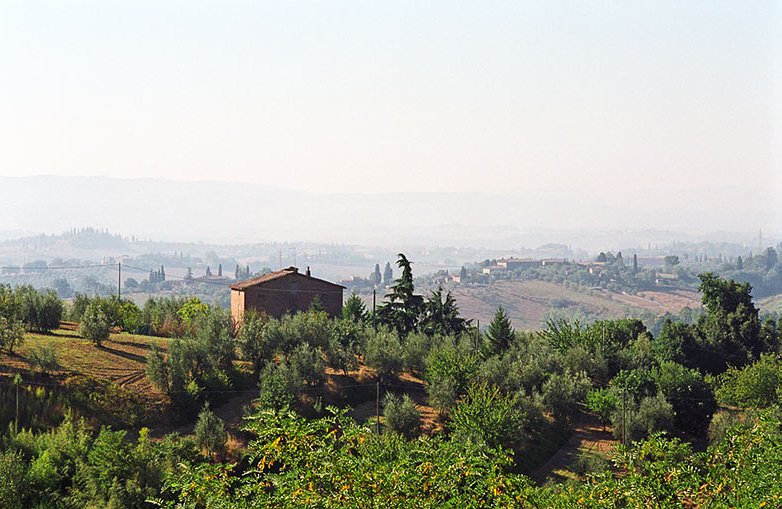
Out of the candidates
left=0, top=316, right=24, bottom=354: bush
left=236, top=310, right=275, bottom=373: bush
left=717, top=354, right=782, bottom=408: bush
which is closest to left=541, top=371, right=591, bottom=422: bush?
left=717, top=354, right=782, bottom=408: bush

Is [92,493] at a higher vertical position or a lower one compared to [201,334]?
lower

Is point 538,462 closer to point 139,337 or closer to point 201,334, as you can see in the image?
point 201,334

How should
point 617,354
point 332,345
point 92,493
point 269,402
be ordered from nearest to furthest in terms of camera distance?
point 92,493
point 269,402
point 332,345
point 617,354

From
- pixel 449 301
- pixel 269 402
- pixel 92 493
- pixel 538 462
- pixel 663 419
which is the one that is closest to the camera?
pixel 92 493

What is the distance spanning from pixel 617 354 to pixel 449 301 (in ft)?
48.3

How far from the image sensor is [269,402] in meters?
28.4

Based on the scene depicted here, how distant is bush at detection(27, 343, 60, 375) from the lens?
93.5 ft

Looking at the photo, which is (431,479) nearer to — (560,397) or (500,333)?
(560,397)

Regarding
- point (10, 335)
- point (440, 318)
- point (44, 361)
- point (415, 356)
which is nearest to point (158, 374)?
point (44, 361)

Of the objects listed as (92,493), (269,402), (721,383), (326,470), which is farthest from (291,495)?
(721,383)

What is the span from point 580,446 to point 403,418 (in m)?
8.85

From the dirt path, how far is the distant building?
66.5ft

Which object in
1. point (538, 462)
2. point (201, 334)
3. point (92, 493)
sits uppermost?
point (201, 334)

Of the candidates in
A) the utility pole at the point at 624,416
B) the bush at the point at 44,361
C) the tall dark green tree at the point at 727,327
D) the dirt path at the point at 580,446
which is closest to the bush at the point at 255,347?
the bush at the point at 44,361
